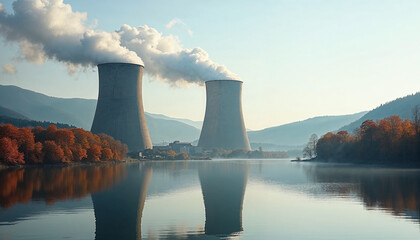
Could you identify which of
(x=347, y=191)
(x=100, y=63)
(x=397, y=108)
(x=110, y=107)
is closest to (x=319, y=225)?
(x=347, y=191)

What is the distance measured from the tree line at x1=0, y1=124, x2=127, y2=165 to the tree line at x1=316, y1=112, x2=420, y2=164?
23.6m

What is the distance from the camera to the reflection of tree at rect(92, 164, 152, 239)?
8.43 m

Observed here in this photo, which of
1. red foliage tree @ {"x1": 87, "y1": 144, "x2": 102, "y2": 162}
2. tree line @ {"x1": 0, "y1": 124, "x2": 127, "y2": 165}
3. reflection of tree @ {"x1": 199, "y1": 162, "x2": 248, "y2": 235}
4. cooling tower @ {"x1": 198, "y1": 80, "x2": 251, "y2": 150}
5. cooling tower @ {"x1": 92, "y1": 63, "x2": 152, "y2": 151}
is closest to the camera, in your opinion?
reflection of tree @ {"x1": 199, "y1": 162, "x2": 248, "y2": 235}

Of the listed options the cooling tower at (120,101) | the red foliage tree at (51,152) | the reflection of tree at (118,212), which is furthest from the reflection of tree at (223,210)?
the cooling tower at (120,101)

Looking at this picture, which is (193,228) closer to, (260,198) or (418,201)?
(260,198)

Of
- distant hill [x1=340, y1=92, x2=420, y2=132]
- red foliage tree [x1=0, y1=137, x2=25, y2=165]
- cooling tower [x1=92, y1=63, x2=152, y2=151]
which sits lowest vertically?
red foliage tree [x1=0, y1=137, x2=25, y2=165]

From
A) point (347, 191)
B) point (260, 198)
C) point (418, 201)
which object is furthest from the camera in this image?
point (347, 191)

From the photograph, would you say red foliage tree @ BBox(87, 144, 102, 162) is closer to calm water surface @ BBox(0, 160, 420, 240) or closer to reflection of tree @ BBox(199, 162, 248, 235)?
calm water surface @ BBox(0, 160, 420, 240)

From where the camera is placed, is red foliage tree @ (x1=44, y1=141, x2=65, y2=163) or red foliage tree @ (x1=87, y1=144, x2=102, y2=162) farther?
red foliage tree @ (x1=87, y1=144, x2=102, y2=162)

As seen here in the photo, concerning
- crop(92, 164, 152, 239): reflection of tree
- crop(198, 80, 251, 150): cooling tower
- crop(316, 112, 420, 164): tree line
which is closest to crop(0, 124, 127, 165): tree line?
crop(198, 80, 251, 150): cooling tower

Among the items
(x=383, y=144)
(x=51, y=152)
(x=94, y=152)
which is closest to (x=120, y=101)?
(x=94, y=152)

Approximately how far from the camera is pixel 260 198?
1443 cm

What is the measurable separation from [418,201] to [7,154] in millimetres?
28009

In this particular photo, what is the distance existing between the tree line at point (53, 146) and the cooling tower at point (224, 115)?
1455 cm
